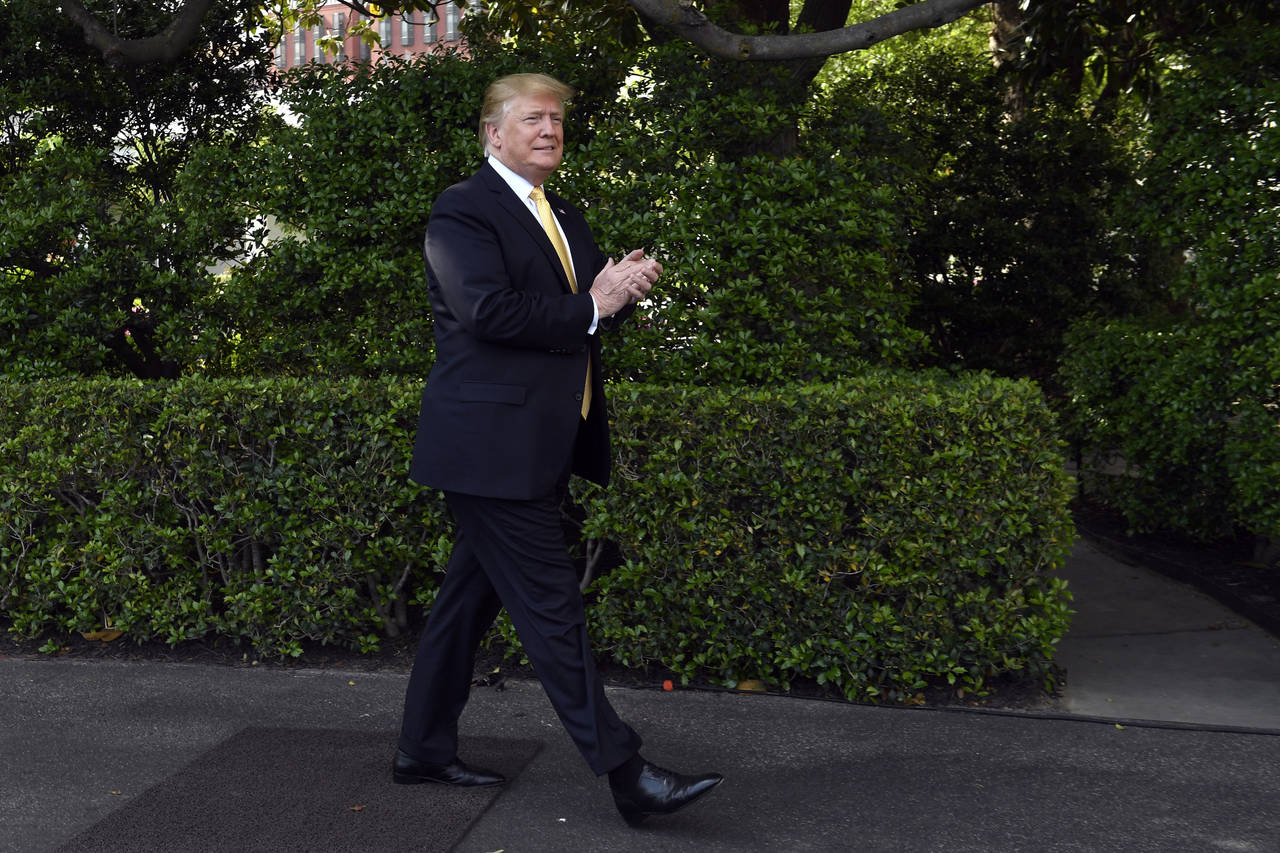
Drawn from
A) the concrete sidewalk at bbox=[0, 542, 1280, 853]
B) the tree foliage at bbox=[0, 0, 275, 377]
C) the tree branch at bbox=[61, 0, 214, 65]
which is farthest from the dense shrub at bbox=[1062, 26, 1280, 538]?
the tree branch at bbox=[61, 0, 214, 65]

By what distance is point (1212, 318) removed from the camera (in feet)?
19.1

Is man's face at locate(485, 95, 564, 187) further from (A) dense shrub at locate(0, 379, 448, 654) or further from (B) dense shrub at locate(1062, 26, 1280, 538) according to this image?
(B) dense shrub at locate(1062, 26, 1280, 538)

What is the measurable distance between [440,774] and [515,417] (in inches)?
48.8

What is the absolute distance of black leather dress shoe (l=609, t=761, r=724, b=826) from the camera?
12.1 ft

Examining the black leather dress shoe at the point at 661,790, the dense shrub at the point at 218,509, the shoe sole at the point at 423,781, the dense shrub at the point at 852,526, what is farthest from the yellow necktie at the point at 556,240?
the dense shrub at the point at 218,509

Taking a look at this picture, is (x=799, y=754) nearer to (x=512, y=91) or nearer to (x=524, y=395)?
(x=524, y=395)

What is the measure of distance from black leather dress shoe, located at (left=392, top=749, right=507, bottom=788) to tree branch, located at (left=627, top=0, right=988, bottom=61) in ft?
10.9

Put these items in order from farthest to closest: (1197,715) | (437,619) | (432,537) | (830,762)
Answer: (432,537), (1197,715), (830,762), (437,619)

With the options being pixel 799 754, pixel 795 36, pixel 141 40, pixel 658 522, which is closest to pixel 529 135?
pixel 658 522

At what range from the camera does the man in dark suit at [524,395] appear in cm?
366

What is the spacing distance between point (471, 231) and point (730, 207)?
241cm

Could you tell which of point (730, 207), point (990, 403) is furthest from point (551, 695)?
point (730, 207)

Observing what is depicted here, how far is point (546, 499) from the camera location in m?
3.80

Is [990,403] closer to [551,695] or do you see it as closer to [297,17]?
[551,695]
